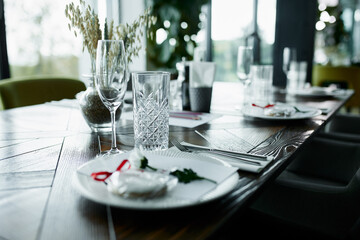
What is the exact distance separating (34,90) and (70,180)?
1600 mm

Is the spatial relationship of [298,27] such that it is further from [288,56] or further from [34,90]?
[34,90]

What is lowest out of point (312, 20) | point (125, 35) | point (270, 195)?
point (270, 195)

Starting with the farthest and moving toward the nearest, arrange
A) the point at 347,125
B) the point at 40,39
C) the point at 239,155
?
the point at 40,39, the point at 347,125, the point at 239,155

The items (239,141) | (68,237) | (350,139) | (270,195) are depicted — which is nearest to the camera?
(68,237)

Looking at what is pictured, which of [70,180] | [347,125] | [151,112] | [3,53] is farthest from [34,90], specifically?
[347,125]

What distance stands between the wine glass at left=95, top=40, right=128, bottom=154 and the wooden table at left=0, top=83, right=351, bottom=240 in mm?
153

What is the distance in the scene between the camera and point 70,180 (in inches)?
26.0

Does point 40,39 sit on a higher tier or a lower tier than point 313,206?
higher

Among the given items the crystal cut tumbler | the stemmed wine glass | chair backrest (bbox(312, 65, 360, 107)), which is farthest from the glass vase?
chair backrest (bbox(312, 65, 360, 107))

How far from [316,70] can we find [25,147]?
5.08 metres

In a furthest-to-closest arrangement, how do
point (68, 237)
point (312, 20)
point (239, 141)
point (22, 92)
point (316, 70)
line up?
1. point (316, 70)
2. point (312, 20)
3. point (22, 92)
4. point (239, 141)
5. point (68, 237)

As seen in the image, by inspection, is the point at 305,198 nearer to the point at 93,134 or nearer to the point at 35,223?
the point at 93,134

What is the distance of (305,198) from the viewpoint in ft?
3.50

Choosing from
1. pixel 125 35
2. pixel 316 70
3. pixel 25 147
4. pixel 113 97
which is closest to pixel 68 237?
pixel 113 97
